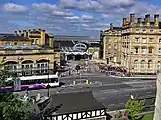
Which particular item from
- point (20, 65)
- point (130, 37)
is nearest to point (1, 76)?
point (20, 65)

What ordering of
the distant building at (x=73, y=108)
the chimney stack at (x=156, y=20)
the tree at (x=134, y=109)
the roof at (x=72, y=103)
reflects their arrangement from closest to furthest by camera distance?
1. the distant building at (x=73, y=108)
2. the roof at (x=72, y=103)
3. the tree at (x=134, y=109)
4. the chimney stack at (x=156, y=20)

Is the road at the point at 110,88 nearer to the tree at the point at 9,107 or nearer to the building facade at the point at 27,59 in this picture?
the building facade at the point at 27,59

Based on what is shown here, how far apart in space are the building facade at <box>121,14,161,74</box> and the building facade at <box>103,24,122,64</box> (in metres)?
11.0

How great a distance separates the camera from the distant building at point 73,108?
31.0 m

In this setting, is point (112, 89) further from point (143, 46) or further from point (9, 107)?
point (9, 107)

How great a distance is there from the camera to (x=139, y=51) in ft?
226

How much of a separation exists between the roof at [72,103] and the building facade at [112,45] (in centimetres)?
4776

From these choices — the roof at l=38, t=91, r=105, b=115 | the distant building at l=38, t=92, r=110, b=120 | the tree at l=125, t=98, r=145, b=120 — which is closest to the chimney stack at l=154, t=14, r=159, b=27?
the tree at l=125, t=98, r=145, b=120

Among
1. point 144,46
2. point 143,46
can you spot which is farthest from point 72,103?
point 144,46

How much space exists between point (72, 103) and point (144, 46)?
→ 41.3 m

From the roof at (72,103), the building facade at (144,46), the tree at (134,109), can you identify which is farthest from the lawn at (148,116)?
the building facade at (144,46)

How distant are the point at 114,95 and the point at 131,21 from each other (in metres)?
29.7

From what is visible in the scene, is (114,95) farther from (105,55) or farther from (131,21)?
(105,55)

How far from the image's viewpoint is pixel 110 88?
51844mm
